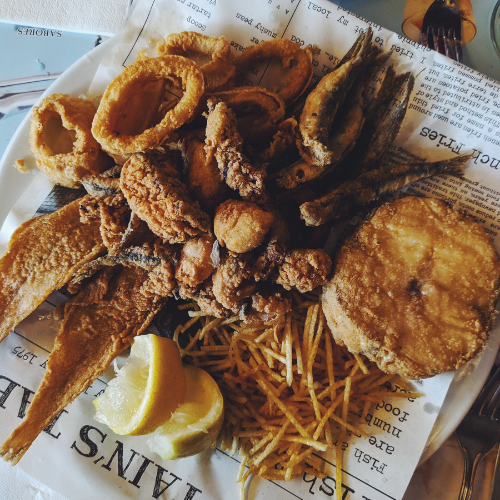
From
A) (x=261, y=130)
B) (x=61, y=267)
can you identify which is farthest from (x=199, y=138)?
(x=61, y=267)

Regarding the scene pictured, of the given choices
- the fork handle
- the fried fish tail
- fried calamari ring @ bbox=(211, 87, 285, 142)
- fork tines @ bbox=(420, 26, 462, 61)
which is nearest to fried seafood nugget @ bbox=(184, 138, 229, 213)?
fried calamari ring @ bbox=(211, 87, 285, 142)

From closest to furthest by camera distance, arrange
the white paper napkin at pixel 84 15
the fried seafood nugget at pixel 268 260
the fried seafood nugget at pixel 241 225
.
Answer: the fried seafood nugget at pixel 241 225
the fried seafood nugget at pixel 268 260
the white paper napkin at pixel 84 15

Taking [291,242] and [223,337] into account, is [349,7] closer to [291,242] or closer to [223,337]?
[291,242]

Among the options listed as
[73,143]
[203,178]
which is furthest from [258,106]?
[73,143]

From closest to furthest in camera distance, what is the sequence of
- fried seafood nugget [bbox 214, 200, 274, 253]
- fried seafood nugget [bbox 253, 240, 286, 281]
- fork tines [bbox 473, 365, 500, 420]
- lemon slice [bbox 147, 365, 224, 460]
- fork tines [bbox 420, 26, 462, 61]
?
fried seafood nugget [bbox 214, 200, 274, 253] < fried seafood nugget [bbox 253, 240, 286, 281] < lemon slice [bbox 147, 365, 224, 460] < fork tines [bbox 473, 365, 500, 420] < fork tines [bbox 420, 26, 462, 61]

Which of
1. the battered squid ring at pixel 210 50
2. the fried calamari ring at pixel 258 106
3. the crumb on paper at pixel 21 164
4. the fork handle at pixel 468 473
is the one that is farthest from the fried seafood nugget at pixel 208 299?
the fork handle at pixel 468 473

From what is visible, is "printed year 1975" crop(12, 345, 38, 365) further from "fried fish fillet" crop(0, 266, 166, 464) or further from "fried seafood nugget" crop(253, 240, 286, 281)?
"fried seafood nugget" crop(253, 240, 286, 281)

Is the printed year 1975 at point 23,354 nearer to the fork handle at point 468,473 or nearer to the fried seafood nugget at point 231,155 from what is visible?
the fried seafood nugget at point 231,155
